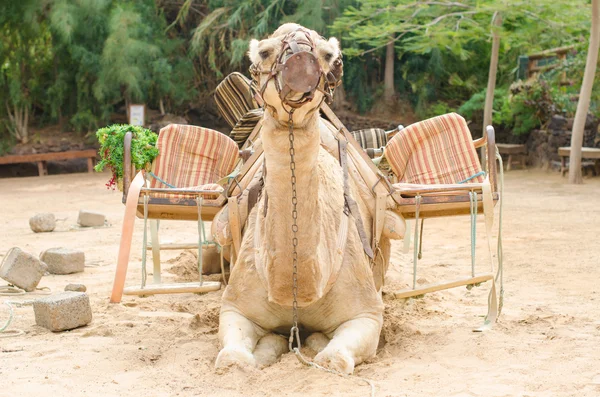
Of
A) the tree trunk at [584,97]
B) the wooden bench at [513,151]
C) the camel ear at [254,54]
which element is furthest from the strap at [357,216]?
the wooden bench at [513,151]

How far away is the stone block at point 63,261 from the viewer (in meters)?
7.60

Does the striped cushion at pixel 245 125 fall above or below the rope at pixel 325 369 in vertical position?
above

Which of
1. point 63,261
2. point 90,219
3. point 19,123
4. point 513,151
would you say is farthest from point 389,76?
point 63,261

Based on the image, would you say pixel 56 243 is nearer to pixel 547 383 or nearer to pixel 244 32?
pixel 547 383

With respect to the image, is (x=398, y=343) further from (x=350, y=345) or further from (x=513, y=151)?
(x=513, y=151)

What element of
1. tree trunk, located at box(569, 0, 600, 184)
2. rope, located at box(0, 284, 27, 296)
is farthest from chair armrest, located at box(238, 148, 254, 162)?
tree trunk, located at box(569, 0, 600, 184)

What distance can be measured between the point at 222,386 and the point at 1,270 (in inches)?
129

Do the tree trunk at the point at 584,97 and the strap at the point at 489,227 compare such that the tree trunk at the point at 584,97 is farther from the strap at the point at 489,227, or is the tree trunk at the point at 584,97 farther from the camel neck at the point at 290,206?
the camel neck at the point at 290,206

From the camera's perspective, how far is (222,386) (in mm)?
4035

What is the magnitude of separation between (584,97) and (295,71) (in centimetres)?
1260

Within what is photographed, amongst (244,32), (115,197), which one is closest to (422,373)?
(115,197)

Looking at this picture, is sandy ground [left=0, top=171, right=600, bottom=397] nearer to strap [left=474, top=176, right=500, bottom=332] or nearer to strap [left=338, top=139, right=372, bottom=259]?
strap [left=474, top=176, right=500, bottom=332]

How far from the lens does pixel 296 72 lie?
329 centimetres

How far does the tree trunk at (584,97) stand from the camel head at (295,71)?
1181 centimetres
